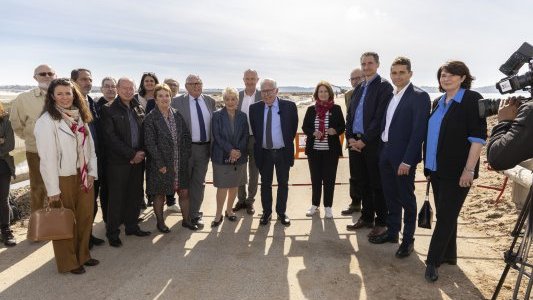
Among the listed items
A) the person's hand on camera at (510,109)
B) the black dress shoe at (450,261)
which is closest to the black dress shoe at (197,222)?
the black dress shoe at (450,261)

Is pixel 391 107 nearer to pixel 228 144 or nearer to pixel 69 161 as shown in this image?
pixel 228 144

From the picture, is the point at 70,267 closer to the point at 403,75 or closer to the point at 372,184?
the point at 372,184

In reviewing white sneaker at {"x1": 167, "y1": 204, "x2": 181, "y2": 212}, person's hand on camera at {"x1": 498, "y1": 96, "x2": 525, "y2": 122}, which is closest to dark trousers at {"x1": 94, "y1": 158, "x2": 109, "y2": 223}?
white sneaker at {"x1": 167, "y1": 204, "x2": 181, "y2": 212}

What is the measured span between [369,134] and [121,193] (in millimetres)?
3539

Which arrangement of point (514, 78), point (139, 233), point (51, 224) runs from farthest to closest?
1. point (139, 233)
2. point (51, 224)
3. point (514, 78)

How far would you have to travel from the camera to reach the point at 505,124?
8.77ft

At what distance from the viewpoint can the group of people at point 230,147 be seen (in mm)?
3834

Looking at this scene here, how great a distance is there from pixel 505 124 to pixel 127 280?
12.6 ft

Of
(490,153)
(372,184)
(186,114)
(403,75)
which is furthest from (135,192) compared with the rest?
(490,153)

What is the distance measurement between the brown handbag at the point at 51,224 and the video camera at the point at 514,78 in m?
4.19

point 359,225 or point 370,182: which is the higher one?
point 370,182

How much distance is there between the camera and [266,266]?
4254mm

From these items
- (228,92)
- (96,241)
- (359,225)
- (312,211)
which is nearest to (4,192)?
(96,241)

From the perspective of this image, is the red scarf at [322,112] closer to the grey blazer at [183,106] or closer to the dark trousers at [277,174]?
the dark trousers at [277,174]
